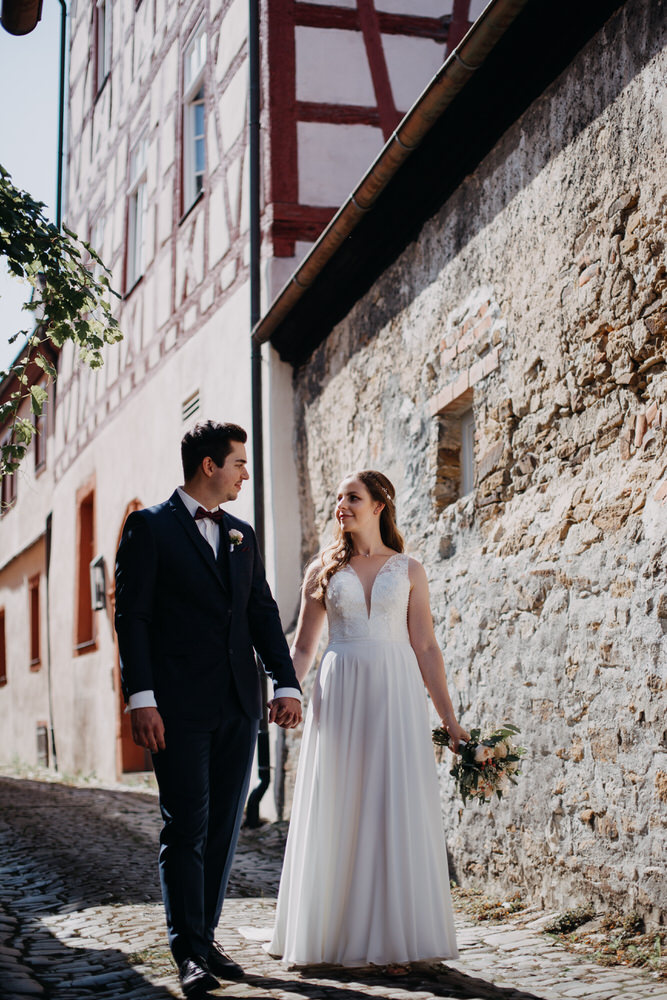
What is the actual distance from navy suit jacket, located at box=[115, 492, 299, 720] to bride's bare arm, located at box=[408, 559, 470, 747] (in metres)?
0.58

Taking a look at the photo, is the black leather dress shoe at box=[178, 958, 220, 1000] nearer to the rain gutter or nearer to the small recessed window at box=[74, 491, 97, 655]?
the rain gutter

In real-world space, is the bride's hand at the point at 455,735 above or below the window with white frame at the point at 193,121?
below

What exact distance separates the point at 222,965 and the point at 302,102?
7133 mm

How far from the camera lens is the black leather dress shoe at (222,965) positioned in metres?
3.63

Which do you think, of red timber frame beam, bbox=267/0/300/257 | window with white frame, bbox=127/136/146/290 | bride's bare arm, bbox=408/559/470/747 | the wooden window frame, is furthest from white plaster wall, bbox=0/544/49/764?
bride's bare arm, bbox=408/559/470/747

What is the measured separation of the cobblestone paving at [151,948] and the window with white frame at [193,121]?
6.53m

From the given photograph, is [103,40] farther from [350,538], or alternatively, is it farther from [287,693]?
[287,693]

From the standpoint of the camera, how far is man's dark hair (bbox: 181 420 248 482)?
384 cm

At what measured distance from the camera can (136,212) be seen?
43.8 feet

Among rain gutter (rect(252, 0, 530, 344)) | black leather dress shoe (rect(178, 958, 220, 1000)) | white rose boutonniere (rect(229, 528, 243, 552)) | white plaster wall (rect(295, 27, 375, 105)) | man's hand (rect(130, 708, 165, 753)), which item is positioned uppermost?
white plaster wall (rect(295, 27, 375, 105))

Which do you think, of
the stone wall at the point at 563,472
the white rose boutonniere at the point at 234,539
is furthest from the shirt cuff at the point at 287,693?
the stone wall at the point at 563,472

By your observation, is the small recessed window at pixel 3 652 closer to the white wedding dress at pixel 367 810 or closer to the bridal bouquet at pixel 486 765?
the white wedding dress at pixel 367 810

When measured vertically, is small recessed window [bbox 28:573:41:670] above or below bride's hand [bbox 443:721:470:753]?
above

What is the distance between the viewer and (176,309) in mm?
11031
